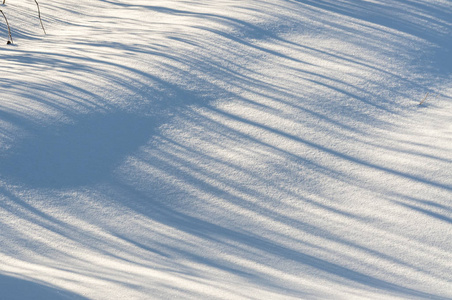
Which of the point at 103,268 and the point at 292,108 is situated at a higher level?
the point at 292,108

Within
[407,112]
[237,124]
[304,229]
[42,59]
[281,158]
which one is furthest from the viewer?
[42,59]

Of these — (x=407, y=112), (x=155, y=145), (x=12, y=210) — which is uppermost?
(x=407, y=112)

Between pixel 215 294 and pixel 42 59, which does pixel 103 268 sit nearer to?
pixel 215 294

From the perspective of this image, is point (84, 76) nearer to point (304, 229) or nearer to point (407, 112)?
point (304, 229)

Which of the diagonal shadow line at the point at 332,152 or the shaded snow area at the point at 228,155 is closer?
the shaded snow area at the point at 228,155

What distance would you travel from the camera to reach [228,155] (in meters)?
4.11

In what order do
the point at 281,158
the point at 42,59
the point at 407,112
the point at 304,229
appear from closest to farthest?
the point at 304,229
the point at 281,158
the point at 407,112
the point at 42,59

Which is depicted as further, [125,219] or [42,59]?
[42,59]

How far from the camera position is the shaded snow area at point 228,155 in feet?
10.1

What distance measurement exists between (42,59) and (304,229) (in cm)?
309

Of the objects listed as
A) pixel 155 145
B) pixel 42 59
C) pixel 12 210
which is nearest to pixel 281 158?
pixel 155 145

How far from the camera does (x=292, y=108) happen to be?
4.66 metres

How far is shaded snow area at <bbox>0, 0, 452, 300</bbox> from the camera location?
3088mm

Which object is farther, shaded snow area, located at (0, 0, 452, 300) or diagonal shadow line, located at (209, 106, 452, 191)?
diagonal shadow line, located at (209, 106, 452, 191)
